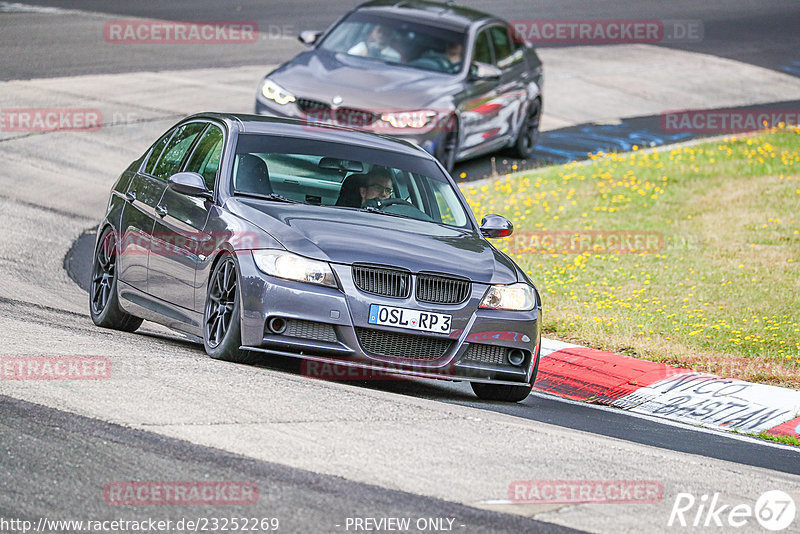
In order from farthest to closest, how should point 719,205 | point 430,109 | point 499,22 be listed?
1. point 499,22
2. point 719,205
3. point 430,109

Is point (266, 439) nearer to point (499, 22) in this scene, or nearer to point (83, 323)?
point (83, 323)

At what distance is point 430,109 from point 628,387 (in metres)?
7.10

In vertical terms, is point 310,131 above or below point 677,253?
above

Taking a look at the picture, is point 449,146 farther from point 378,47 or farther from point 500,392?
point 500,392

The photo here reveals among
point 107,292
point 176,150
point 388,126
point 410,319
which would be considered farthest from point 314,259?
point 388,126

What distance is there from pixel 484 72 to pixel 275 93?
2.87 metres

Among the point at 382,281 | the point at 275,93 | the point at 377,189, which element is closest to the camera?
the point at 382,281

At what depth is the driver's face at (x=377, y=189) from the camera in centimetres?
938

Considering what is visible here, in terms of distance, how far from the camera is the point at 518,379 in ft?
28.4

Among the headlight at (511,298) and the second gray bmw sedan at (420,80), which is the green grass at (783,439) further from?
the second gray bmw sedan at (420,80)

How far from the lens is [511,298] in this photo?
8.50 meters

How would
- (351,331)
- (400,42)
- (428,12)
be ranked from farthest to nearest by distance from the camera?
(428,12)
(400,42)
(351,331)

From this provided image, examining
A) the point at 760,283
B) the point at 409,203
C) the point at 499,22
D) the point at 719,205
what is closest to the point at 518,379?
the point at 409,203

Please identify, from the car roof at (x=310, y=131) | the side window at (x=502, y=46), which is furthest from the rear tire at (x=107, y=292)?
the side window at (x=502, y=46)
